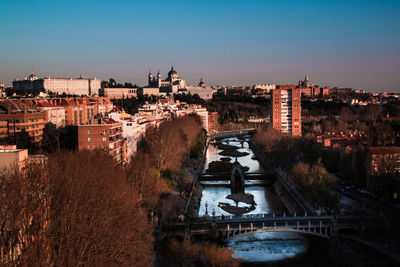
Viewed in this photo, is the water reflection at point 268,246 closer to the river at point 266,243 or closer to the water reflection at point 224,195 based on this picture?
the river at point 266,243

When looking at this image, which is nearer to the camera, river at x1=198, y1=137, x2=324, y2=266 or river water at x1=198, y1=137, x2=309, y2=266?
river at x1=198, y1=137, x2=324, y2=266

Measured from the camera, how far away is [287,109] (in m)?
34.2

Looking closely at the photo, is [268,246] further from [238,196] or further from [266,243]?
[238,196]

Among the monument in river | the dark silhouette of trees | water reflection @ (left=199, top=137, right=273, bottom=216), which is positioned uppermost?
the dark silhouette of trees

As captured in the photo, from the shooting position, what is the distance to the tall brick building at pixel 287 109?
33875 millimetres

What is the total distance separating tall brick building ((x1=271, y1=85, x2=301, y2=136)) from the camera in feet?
111

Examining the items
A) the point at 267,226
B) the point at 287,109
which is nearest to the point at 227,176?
the point at 267,226

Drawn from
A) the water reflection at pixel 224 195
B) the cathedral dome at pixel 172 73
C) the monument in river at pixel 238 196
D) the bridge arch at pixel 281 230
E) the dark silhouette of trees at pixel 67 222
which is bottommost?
the water reflection at pixel 224 195

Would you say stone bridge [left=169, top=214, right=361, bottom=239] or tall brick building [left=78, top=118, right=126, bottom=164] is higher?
tall brick building [left=78, top=118, right=126, bottom=164]

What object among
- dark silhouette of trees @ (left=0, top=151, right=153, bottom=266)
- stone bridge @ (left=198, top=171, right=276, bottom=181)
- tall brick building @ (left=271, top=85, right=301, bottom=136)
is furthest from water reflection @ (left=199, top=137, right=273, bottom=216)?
tall brick building @ (left=271, top=85, right=301, bottom=136)

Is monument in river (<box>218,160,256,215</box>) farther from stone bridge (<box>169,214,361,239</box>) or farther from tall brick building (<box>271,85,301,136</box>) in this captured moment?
tall brick building (<box>271,85,301,136</box>)

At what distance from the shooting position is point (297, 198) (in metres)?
15.3

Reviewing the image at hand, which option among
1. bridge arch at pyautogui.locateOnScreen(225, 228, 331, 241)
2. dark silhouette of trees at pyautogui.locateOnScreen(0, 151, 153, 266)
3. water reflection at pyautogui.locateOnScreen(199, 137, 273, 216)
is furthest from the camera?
water reflection at pyautogui.locateOnScreen(199, 137, 273, 216)

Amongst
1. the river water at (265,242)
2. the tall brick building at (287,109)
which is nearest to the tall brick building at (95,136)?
the river water at (265,242)
